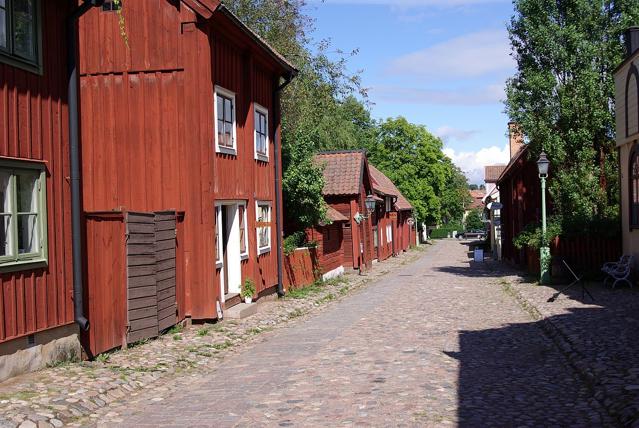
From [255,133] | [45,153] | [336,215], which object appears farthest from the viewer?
[336,215]

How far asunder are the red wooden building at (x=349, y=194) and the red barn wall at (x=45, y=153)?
22924 mm

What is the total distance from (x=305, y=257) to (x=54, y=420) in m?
16.5

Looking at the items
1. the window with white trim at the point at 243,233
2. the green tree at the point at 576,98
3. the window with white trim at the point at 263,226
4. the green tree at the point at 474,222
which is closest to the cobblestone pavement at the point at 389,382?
the window with white trim at the point at 243,233

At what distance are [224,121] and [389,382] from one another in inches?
329

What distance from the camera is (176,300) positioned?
1331 cm

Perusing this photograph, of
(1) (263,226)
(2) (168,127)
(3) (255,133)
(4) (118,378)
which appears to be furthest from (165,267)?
(3) (255,133)

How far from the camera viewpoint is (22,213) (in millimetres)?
8891

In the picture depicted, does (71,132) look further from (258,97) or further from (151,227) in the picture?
(258,97)

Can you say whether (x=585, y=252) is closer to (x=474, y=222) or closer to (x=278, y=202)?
(x=278, y=202)

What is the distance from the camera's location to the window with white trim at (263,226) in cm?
1783

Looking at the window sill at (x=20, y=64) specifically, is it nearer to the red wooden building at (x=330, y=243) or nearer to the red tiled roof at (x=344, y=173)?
the red wooden building at (x=330, y=243)

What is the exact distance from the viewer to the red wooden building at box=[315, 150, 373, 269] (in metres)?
33.1

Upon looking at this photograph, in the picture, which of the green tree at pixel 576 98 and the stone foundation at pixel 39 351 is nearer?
the stone foundation at pixel 39 351

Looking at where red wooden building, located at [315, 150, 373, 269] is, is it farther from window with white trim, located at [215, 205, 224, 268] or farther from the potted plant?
window with white trim, located at [215, 205, 224, 268]
